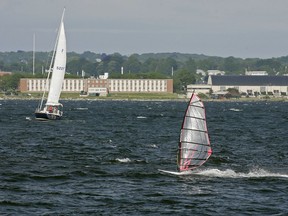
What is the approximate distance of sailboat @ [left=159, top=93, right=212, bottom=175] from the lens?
2095 inches

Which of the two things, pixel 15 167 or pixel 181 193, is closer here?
pixel 181 193

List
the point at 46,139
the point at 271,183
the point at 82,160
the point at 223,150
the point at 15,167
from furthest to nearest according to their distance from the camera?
the point at 46,139, the point at 223,150, the point at 82,160, the point at 15,167, the point at 271,183

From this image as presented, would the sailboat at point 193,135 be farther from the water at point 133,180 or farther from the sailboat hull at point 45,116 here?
the sailboat hull at point 45,116

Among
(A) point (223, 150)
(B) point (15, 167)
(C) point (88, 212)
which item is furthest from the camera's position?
(A) point (223, 150)

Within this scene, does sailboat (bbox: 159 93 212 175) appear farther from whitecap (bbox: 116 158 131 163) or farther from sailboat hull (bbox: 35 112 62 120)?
sailboat hull (bbox: 35 112 62 120)

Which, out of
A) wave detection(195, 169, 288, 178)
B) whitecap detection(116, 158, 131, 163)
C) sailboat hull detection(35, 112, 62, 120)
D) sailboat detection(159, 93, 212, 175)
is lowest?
sailboat hull detection(35, 112, 62, 120)

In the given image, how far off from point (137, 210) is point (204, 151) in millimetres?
12653

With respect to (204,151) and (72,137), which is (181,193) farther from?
(72,137)

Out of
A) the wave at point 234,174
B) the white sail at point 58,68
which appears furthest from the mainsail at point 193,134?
the white sail at point 58,68

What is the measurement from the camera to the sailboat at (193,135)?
53.2 metres

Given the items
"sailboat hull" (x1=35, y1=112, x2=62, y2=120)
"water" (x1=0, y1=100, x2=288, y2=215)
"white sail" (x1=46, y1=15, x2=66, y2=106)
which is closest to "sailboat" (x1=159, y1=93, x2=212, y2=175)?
"water" (x1=0, y1=100, x2=288, y2=215)

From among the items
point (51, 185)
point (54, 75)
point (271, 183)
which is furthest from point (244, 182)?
point (54, 75)

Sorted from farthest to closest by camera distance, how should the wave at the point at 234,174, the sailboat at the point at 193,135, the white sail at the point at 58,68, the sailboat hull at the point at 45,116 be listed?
the white sail at the point at 58,68, the sailboat hull at the point at 45,116, the wave at the point at 234,174, the sailboat at the point at 193,135

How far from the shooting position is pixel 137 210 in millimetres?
42844
